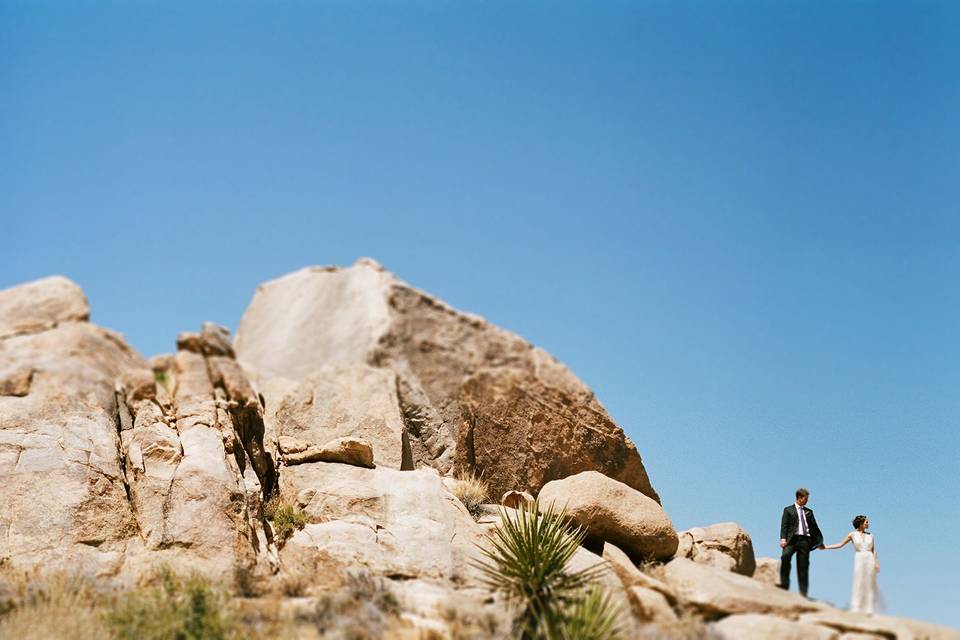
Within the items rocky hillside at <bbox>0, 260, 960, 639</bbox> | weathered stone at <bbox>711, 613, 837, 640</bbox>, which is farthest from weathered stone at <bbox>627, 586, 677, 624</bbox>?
weathered stone at <bbox>711, 613, 837, 640</bbox>

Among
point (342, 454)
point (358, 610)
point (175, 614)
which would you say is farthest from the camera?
point (342, 454)

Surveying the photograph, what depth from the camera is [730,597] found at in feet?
42.0

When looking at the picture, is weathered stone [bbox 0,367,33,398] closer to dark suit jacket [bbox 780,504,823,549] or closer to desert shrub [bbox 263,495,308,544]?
desert shrub [bbox 263,495,308,544]

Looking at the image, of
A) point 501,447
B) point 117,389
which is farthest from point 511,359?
point 117,389

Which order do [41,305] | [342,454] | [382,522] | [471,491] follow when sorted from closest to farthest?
[382,522], [342,454], [471,491], [41,305]

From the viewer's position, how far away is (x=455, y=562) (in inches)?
551

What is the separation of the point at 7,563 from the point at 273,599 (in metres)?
3.99

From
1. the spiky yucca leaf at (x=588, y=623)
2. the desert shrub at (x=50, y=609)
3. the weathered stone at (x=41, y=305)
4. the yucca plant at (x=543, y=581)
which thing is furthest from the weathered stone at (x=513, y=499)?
the weathered stone at (x=41, y=305)

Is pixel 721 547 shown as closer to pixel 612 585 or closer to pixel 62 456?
pixel 612 585

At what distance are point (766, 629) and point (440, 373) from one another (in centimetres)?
1449

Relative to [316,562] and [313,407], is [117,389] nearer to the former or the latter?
[313,407]

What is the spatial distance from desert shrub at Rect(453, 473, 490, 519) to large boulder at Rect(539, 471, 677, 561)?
1.44 meters

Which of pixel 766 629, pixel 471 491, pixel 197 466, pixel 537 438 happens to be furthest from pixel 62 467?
pixel 766 629

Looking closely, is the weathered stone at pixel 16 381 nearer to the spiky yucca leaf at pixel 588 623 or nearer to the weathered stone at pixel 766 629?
the spiky yucca leaf at pixel 588 623
